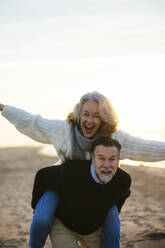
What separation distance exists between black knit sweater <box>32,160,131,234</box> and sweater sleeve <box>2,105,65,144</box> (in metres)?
0.41

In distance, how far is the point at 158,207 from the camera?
6.69m

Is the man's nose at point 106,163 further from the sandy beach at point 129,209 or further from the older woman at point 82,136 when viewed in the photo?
the sandy beach at point 129,209

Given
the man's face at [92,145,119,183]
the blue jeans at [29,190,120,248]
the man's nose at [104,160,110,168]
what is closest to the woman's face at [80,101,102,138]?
the man's face at [92,145,119,183]

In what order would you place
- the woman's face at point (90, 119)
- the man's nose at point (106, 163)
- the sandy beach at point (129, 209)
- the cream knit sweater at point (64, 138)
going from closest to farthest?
the man's nose at point (106, 163) < the woman's face at point (90, 119) < the cream knit sweater at point (64, 138) < the sandy beach at point (129, 209)

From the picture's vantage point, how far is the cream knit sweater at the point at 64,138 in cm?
339

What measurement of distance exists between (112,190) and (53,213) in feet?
1.94

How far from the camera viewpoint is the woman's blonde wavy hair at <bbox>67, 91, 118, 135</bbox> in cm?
322

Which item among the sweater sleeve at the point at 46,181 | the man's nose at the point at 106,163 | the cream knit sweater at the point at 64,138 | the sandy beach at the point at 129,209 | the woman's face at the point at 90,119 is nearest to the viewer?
the man's nose at the point at 106,163

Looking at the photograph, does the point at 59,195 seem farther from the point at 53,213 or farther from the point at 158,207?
the point at 158,207

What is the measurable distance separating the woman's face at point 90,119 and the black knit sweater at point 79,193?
31 cm

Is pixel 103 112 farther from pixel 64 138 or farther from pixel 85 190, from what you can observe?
→ pixel 85 190

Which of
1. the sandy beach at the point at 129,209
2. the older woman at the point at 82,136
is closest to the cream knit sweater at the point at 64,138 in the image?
the older woman at the point at 82,136

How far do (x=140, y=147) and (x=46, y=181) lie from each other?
3.38ft

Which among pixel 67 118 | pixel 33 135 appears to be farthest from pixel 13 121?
pixel 67 118
